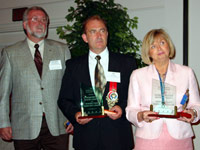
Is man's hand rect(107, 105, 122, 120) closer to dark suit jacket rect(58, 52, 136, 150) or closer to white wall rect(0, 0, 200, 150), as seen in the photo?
dark suit jacket rect(58, 52, 136, 150)

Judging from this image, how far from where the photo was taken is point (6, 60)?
2.56m

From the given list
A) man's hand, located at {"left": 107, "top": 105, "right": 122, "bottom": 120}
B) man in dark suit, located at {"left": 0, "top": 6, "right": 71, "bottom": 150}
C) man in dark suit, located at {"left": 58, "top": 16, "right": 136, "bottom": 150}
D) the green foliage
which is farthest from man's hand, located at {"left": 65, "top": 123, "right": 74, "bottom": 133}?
the green foliage

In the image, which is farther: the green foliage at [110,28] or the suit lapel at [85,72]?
the green foliage at [110,28]

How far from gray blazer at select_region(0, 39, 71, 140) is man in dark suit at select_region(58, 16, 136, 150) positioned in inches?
9.4

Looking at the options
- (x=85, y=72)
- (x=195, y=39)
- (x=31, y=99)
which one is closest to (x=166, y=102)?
(x=85, y=72)

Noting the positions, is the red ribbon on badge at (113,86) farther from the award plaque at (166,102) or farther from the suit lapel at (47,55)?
the suit lapel at (47,55)

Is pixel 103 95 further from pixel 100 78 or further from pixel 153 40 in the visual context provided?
pixel 153 40

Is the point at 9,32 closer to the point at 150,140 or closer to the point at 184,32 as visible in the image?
the point at 184,32

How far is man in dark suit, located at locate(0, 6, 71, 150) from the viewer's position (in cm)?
249

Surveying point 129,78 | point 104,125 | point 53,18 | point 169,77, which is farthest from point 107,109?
point 53,18

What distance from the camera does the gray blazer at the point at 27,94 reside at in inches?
98.0

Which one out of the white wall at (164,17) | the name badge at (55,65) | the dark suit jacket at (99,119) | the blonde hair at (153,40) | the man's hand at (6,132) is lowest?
the man's hand at (6,132)

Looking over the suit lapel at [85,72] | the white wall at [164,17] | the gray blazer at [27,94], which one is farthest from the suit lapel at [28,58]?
the white wall at [164,17]

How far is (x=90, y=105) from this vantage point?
197cm
